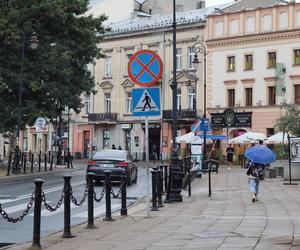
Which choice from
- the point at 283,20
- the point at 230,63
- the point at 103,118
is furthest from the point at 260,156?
the point at 103,118

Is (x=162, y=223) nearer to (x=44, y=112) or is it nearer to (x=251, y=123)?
(x=44, y=112)

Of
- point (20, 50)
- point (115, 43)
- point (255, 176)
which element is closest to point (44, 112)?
point (20, 50)

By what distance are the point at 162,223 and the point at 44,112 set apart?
88.0ft

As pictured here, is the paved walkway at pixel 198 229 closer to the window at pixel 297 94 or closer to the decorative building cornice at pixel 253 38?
the window at pixel 297 94

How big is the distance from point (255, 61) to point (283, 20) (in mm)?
4333

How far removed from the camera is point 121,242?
11.1 m

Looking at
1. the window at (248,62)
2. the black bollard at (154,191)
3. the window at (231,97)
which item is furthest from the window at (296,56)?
the black bollard at (154,191)

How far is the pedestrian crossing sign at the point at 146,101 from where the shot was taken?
15.4 meters

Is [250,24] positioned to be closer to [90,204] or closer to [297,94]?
[297,94]

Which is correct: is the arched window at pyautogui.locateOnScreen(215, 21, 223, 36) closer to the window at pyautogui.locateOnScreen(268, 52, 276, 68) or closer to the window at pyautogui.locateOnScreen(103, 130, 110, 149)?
the window at pyautogui.locateOnScreen(268, 52, 276, 68)

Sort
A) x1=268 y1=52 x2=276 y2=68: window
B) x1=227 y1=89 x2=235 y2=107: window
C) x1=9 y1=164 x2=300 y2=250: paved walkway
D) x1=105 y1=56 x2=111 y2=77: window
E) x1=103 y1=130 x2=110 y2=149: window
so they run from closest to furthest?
x1=9 y1=164 x2=300 y2=250: paved walkway < x1=268 y1=52 x2=276 y2=68: window < x1=227 y1=89 x2=235 y2=107: window < x1=103 y1=130 x2=110 y2=149: window < x1=105 y1=56 x2=111 y2=77: window

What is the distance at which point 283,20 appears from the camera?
194 ft

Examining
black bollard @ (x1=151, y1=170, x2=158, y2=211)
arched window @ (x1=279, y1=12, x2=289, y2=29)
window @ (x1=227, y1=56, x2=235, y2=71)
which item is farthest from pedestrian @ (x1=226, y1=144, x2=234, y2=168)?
black bollard @ (x1=151, y1=170, x2=158, y2=211)

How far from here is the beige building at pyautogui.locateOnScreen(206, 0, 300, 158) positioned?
58688mm
